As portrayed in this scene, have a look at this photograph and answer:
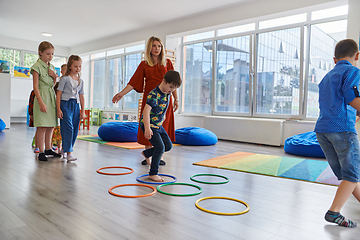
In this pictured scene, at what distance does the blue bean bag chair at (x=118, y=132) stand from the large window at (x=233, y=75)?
2.50 metres

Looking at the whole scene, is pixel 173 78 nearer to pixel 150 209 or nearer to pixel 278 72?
pixel 150 209

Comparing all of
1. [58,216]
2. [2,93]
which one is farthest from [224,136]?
[2,93]

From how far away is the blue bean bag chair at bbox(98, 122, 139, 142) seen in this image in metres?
5.06

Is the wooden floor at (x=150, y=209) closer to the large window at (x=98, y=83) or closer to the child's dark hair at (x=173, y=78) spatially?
the child's dark hair at (x=173, y=78)

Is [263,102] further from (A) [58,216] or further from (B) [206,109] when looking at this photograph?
(A) [58,216]

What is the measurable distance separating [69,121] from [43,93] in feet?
1.39

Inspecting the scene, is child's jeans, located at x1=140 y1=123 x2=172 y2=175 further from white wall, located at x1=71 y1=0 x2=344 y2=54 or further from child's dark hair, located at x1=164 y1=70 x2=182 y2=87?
white wall, located at x1=71 y1=0 x2=344 y2=54

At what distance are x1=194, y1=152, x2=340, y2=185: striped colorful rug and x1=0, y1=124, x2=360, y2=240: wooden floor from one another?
8.1 inches

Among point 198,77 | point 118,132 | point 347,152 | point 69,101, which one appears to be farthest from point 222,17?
point 347,152

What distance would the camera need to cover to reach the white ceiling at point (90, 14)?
5.84m

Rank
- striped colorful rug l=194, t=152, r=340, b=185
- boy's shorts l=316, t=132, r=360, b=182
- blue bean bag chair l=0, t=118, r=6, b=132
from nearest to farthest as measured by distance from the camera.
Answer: boy's shorts l=316, t=132, r=360, b=182 < striped colorful rug l=194, t=152, r=340, b=185 < blue bean bag chair l=0, t=118, r=6, b=132

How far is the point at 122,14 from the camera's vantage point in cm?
657

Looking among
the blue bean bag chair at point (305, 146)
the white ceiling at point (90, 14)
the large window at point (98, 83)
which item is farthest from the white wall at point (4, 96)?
the blue bean bag chair at point (305, 146)

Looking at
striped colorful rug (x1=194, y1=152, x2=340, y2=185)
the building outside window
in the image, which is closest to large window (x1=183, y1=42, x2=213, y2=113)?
the building outside window
